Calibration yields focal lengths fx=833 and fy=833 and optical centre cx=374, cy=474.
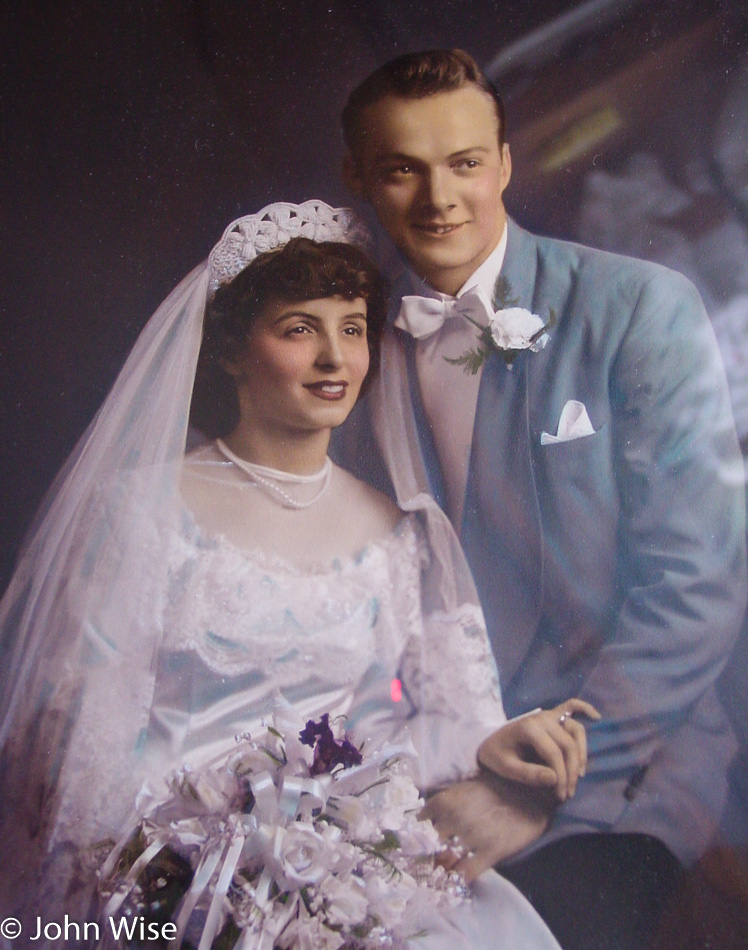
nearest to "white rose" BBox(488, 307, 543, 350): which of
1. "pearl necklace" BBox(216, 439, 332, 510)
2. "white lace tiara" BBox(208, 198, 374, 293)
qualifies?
"white lace tiara" BBox(208, 198, 374, 293)

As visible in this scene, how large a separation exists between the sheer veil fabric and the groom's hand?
0.25ft

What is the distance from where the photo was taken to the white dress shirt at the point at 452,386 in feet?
6.32

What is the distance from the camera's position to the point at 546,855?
5.77 feet

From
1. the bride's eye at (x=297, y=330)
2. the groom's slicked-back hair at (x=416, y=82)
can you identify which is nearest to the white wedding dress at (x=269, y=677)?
the bride's eye at (x=297, y=330)

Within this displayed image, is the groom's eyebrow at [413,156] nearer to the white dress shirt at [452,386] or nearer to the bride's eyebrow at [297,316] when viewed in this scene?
the white dress shirt at [452,386]

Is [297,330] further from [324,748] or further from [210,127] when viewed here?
[324,748]

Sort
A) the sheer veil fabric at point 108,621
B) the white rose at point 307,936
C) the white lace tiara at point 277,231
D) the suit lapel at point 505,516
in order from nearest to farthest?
the white rose at point 307,936
the sheer veil fabric at point 108,621
the suit lapel at point 505,516
the white lace tiara at point 277,231

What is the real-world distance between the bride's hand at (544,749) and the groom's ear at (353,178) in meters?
1.28

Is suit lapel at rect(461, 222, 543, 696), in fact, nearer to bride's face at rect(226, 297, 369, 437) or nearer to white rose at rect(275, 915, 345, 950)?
bride's face at rect(226, 297, 369, 437)

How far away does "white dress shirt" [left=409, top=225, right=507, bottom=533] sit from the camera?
193 cm

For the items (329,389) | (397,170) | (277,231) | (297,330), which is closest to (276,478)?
(329,389)

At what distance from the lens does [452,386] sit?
195 cm

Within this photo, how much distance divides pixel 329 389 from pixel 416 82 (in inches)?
31.0

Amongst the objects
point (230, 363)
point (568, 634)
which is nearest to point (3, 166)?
point (230, 363)
